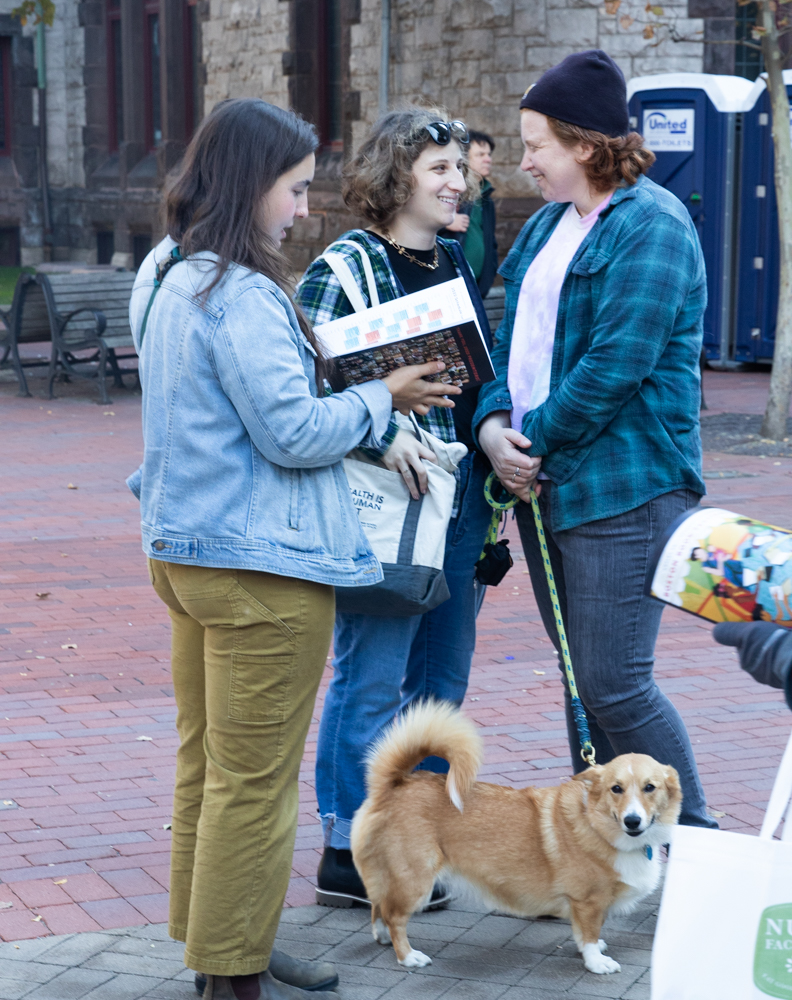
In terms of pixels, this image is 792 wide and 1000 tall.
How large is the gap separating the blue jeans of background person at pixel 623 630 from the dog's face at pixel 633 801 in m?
0.18

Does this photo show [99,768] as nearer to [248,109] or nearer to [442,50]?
[248,109]

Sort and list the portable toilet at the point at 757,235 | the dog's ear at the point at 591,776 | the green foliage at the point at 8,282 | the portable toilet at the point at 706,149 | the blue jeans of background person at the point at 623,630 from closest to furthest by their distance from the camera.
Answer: the dog's ear at the point at 591,776 < the blue jeans of background person at the point at 623,630 < the portable toilet at the point at 757,235 < the portable toilet at the point at 706,149 < the green foliage at the point at 8,282

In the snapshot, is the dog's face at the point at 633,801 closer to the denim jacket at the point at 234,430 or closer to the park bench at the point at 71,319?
the denim jacket at the point at 234,430

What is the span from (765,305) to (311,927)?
482 inches

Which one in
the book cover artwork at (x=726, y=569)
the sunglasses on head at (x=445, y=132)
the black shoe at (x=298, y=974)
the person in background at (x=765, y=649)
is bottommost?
the black shoe at (x=298, y=974)

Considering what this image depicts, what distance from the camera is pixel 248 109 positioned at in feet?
9.31

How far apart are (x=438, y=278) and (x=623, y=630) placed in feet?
3.49

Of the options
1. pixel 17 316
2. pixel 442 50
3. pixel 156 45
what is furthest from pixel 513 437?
pixel 156 45

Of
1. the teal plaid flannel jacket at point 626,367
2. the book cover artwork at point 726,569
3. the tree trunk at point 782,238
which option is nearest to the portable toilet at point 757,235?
the tree trunk at point 782,238

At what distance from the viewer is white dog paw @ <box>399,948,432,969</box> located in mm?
3396

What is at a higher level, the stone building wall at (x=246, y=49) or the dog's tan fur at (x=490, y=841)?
the stone building wall at (x=246, y=49)

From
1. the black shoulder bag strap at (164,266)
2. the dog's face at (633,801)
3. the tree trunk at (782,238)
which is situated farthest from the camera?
the tree trunk at (782,238)

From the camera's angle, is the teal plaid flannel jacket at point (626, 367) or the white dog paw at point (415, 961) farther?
the white dog paw at point (415, 961)

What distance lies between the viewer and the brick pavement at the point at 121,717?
155 inches
